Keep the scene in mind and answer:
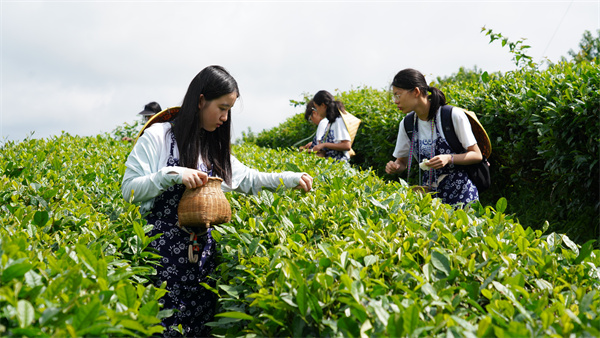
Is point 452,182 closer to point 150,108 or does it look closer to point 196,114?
point 196,114

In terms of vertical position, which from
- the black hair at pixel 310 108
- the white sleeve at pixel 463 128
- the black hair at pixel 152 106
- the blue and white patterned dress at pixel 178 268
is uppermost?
the white sleeve at pixel 463 128

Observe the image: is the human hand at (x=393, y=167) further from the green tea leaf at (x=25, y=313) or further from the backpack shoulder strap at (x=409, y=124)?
the green tea leaf at (x=25, y=313)

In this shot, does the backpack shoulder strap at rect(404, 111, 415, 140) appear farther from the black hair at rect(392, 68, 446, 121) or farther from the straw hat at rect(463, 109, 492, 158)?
the straw hat at rect(463, 109, 492, 158)

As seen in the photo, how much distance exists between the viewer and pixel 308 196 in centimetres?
310

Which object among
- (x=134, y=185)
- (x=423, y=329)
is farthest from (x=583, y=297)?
(x=134, y=185)

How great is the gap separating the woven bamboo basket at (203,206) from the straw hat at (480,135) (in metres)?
2.66

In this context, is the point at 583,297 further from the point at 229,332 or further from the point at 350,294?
the point at 229,332

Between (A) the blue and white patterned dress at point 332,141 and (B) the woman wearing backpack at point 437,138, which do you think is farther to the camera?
(A) the blue and white patterned dress at point 332,141

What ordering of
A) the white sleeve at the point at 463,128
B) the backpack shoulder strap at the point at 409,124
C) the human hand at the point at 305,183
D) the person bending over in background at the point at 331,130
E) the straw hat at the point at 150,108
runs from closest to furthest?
the human hand at the point at 305,183 → the white sleeve at the point at 463,128 → the backpack shoulder strap at the point at 409,124 → the person bending over in background at the point at 331,130 → the straw hat at the point at 150,108

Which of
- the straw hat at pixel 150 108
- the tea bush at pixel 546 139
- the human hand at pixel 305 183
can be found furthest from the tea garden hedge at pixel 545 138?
the straw hat at pixel 150 108

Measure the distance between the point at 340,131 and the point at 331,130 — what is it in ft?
0.48

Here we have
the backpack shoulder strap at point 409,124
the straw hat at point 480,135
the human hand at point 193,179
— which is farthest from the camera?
the backpack shoulder strap at point 409,124

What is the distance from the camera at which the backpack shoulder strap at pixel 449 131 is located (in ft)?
13.6

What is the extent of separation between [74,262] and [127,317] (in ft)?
1.33
